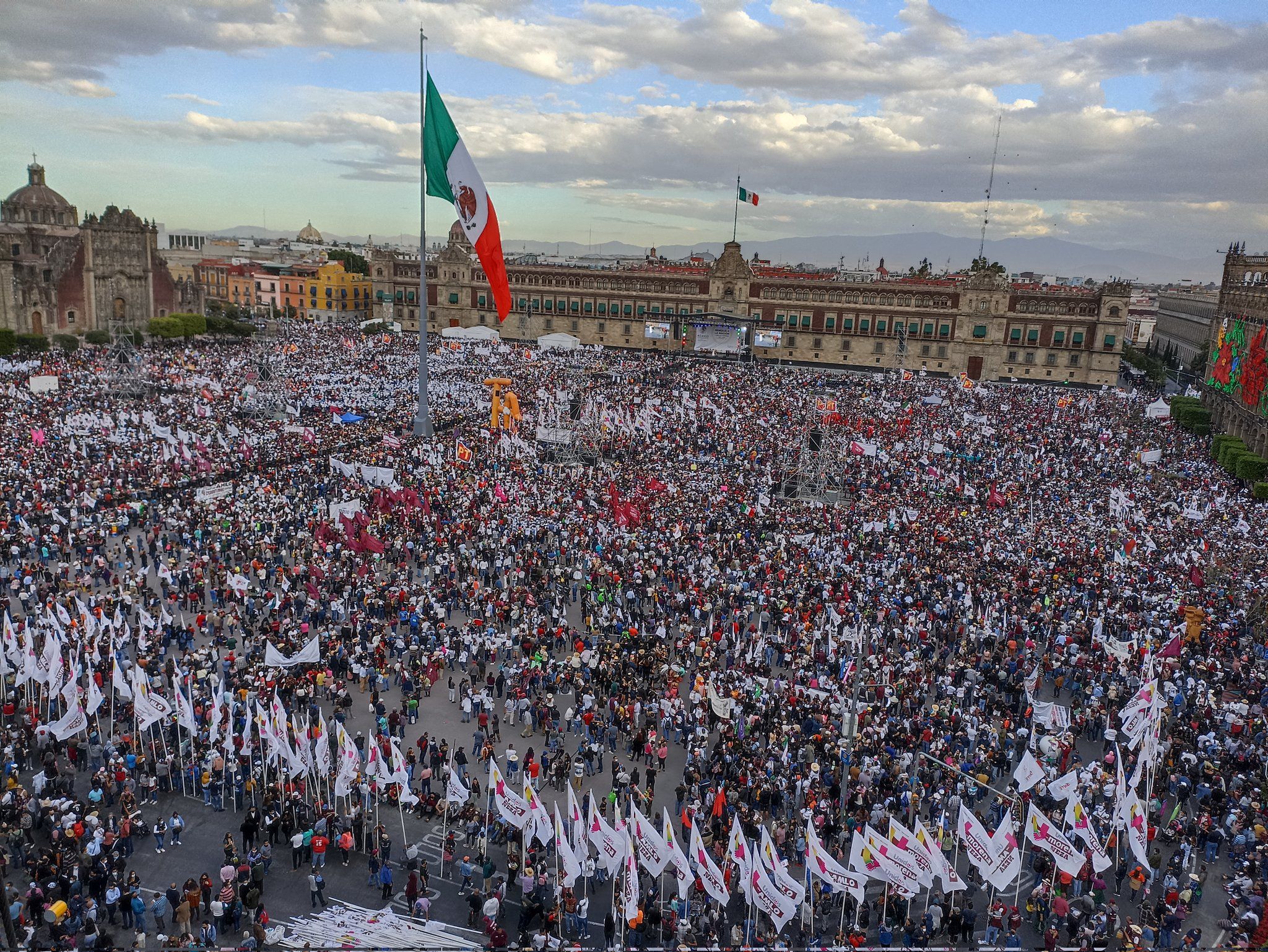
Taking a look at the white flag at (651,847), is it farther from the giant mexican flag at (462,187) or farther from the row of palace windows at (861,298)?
the row of palace windows at (861,298)

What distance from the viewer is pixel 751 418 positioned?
50094 mm

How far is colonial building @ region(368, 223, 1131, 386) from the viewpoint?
7831cm

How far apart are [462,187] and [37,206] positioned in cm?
8703

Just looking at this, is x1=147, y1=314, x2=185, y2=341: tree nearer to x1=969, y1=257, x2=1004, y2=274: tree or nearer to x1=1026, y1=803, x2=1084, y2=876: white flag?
x1=969, y1=257, x2=1004, y2=274: tree

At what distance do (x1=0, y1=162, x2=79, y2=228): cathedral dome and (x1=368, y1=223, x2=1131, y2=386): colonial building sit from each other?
1372 inches

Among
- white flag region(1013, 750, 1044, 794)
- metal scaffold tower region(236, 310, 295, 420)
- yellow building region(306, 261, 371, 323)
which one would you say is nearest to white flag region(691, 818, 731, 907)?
white flag region(1013, 750, 1044, 794)

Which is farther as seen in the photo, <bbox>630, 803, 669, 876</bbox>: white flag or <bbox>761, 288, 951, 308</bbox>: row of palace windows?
<bbox>761, 288, 951, 308</bbox>: row of palace windows

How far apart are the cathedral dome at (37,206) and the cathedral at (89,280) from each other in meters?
8.82

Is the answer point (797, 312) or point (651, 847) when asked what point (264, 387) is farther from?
point (797, 312)

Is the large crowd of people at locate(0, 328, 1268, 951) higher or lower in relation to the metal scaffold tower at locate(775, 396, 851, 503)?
lower

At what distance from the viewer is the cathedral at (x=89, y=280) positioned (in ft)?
237

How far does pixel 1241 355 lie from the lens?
53125 mm

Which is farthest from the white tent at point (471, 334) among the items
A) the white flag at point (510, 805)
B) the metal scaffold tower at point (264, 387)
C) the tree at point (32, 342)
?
the white flag at point (510, 805)

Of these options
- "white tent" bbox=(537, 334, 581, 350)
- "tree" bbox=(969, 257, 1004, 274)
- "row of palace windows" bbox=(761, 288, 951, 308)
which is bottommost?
"white tent" bbox=(537, 334, 581, 350)
